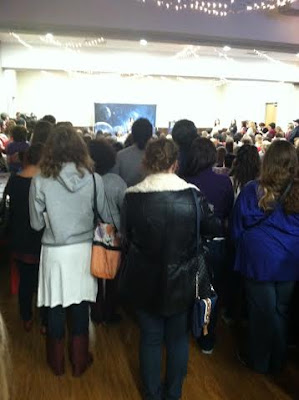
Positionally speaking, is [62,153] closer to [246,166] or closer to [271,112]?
[246,166]

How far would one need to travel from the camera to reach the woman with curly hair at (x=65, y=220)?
6.15 ft

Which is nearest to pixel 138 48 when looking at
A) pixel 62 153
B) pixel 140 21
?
pixel 140 21

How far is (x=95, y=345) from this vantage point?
244cm

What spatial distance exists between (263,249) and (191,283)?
Answer: 50 centimetres

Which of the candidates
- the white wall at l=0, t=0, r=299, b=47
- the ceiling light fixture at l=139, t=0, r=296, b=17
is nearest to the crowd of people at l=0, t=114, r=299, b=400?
the white wall at l=0, t=0, r=299, b=47

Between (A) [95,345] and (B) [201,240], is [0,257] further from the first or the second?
(B) [201,240]

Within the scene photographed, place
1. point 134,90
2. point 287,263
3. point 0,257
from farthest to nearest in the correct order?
point 134,90
point 0,257
point 287,263

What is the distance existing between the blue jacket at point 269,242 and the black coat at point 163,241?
1.20 ft

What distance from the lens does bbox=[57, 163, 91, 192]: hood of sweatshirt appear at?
6.13 ft

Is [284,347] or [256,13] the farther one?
[256,13]

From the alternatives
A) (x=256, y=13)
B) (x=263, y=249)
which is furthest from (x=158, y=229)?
(x=256, y=13)

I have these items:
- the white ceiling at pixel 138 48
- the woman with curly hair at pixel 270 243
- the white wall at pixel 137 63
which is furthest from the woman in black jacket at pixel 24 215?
the white wall at pixel 137 63

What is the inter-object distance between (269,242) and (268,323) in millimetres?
459

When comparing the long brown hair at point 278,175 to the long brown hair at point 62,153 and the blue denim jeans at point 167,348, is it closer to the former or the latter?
the blue denim jeans at point 167,348
